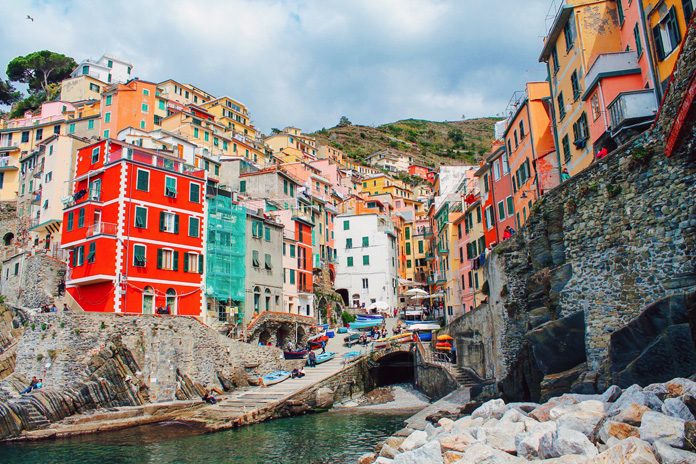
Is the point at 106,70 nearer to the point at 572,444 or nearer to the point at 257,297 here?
the point at 257,297

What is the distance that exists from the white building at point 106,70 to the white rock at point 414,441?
106322mm

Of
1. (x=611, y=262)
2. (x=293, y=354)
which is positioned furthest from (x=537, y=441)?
(x=293, y=354)

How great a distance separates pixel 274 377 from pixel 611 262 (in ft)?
102

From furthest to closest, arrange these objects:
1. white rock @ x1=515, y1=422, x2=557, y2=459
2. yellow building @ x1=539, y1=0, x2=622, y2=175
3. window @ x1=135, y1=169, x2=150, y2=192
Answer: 1. window @ x1=135, y1=169, x2=150, y2=192
2. yellow building @ x1=539, y1=0, x2=622, y2=175
3. white rock @ x1=515, y1=422, x2=557, y2=459

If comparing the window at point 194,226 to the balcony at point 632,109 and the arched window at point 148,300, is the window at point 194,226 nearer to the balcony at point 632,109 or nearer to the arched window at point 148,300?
the arched window at point 148,300

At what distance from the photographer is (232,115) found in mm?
105000

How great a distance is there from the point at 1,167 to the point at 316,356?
52812 millimetres

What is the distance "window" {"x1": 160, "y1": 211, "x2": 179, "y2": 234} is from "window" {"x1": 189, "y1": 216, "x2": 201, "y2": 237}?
1.29m

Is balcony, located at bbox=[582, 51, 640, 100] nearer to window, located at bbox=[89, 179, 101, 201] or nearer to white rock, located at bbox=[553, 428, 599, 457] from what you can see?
white rock, located at bbox=[553, 428, 599, 457]

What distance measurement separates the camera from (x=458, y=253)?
5662 centimetres

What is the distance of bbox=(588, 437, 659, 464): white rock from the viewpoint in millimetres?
8727

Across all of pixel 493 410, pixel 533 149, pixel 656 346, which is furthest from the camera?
pixel 533 149

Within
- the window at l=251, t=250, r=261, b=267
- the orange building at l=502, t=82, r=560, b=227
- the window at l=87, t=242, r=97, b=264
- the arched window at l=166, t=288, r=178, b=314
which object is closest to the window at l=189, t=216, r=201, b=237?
the arched window at l=166, t=288, r=178, b=314

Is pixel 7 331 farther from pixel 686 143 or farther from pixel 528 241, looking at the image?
pixel 686 143
